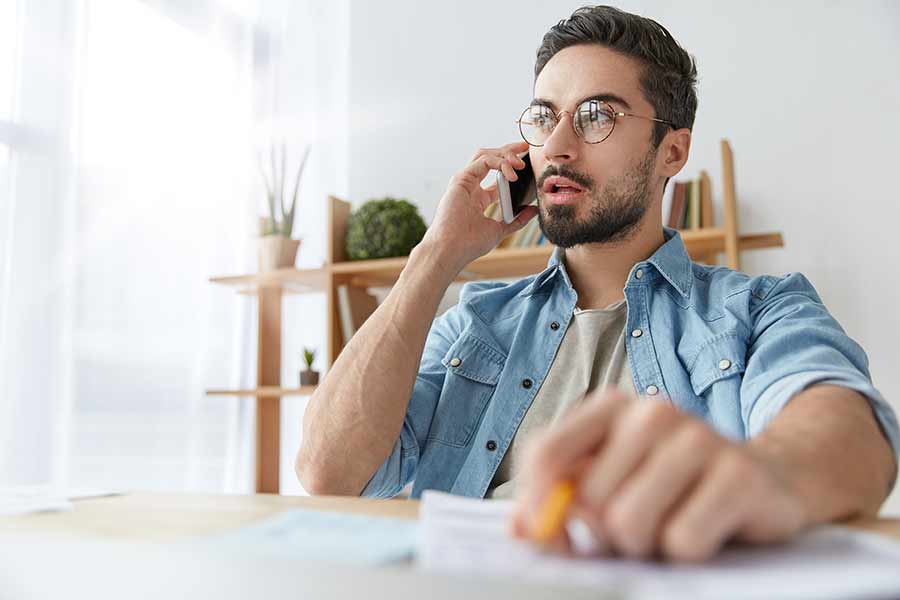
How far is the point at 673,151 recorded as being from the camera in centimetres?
150

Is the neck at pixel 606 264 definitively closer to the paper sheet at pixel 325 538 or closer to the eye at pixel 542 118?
the eye at pixel 542 118

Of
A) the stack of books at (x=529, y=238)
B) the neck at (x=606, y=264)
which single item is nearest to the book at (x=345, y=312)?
the stack of books at (x=529, y=238)

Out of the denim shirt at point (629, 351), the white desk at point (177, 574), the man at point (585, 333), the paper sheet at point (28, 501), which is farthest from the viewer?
the denim shirt at point (629, 351)

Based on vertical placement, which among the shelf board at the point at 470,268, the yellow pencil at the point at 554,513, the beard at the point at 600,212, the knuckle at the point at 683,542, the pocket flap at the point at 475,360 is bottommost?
the knuckle at the point at 683,542

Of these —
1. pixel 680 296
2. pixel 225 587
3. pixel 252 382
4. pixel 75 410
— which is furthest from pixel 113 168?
pixel 225 587

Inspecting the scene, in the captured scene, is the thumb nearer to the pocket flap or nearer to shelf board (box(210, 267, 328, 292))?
the pocket flap

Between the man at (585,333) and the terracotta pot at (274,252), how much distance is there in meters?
1.49

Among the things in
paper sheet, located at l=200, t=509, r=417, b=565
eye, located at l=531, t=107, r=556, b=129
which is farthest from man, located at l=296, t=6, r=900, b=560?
paper sheet, located at l=200, t=509, r=417, b=565

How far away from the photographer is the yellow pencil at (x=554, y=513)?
0.40m

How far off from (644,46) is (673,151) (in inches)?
8.5

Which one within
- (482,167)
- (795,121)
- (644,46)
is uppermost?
(795,121)

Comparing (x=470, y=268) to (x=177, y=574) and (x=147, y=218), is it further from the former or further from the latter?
(x=177, y=574)

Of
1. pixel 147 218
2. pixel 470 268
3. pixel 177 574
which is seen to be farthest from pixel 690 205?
pixel 177 574

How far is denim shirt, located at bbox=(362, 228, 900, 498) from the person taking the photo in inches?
41.8
